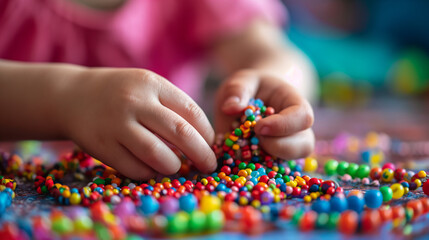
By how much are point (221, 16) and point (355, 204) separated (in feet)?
3.30

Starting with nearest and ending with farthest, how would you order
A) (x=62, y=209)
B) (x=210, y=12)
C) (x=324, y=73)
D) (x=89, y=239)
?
(x=89, y=239)
(x=62, y=209)
(x=210, y=12)
(x=324, y=73)

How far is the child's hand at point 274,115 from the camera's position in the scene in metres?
0.58

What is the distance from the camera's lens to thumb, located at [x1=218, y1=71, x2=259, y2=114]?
0.60m

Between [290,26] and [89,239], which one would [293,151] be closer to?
[89,239]

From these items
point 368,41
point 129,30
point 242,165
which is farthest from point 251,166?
point 368,41

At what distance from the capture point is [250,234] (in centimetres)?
36

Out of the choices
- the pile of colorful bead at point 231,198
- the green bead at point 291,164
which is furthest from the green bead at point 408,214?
the green bead at point 291,164

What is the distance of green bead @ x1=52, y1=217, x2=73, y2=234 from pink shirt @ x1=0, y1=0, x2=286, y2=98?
0.90 m

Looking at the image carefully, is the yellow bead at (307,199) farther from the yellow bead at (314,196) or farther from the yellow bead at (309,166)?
the yellow bead at (309,166)

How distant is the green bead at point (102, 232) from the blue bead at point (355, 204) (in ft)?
0.77

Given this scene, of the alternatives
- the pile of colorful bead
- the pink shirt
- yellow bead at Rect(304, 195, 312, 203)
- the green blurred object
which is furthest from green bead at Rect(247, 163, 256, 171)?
the green blurred object

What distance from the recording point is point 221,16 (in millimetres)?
1346

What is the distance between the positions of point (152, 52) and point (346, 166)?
3.00 feet

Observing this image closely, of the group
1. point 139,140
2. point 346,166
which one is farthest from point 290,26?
point 139,140
